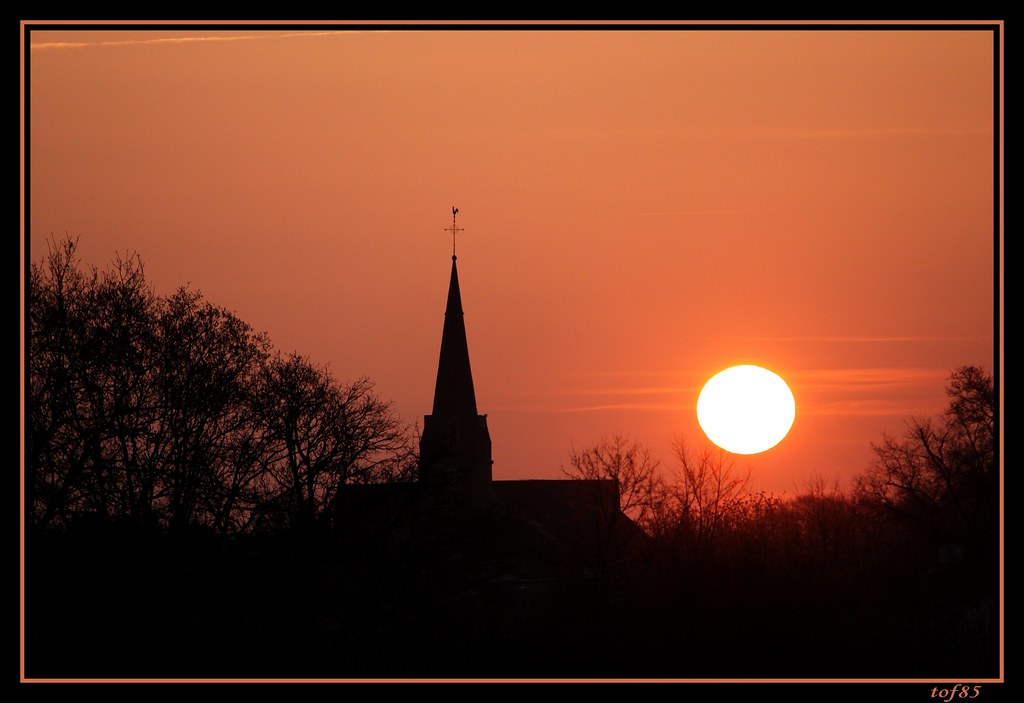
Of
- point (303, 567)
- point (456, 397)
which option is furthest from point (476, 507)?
point (303, 567)

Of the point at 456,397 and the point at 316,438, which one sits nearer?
the point at 316,438

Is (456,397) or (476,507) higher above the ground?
(456,397)

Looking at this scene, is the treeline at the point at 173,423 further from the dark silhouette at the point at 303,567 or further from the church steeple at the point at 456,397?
the church steeple at the point at 456,397

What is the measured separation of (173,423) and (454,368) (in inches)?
1871

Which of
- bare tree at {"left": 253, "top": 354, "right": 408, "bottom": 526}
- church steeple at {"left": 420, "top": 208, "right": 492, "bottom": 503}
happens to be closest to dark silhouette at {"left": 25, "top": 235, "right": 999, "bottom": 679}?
bare tree at {"left": 253, "top": 354, "right": 408, "bottom": 526}

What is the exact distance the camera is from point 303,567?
29594 mm

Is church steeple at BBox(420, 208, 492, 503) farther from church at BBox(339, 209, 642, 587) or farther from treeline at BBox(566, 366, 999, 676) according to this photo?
treeline at BBox(566, 366, 999, 676)

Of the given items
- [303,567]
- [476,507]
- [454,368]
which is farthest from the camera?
[454,368]

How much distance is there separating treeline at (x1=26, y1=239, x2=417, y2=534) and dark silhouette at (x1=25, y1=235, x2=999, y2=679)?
0.09 m

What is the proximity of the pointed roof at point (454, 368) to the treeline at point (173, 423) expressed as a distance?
39923 mm

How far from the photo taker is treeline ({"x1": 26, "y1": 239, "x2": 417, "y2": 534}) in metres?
27.4

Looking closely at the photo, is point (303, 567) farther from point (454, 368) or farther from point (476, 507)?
point (454, 368)

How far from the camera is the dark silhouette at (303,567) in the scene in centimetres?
2652

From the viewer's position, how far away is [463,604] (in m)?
34.5
